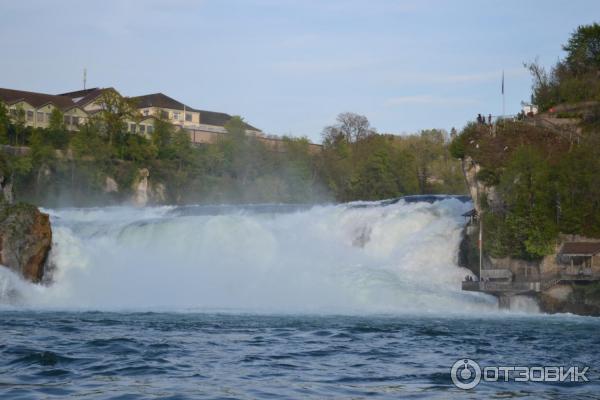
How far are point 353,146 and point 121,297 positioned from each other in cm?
6620

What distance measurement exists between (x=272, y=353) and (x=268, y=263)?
68.3 feet

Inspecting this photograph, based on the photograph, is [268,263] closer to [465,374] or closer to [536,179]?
[536,179]

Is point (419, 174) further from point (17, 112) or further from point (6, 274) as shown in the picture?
point (6, 274)

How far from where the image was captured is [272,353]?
2398 cm

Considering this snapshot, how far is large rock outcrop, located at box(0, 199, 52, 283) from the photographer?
42.2 meters

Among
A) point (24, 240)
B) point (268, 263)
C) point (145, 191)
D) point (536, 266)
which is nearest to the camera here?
point (536, 266)

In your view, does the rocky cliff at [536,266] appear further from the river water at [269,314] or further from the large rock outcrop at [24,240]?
the large rock outcrop at [24,240]

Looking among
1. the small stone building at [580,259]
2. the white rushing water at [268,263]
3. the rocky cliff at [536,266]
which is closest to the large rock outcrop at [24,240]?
the white rushing water at [268,263]

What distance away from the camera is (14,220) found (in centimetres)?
4281

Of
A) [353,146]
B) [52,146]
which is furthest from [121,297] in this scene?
[353,146]

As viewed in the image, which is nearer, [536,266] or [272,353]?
[272,353]

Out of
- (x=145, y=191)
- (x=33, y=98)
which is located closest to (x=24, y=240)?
(x=145, y=191)

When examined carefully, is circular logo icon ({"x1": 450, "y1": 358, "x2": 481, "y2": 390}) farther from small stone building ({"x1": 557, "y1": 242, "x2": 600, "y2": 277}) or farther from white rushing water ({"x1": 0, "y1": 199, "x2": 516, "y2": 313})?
small stone building ({"x1": 557, "y1": 242, "x2": 600, "y2": 277})
